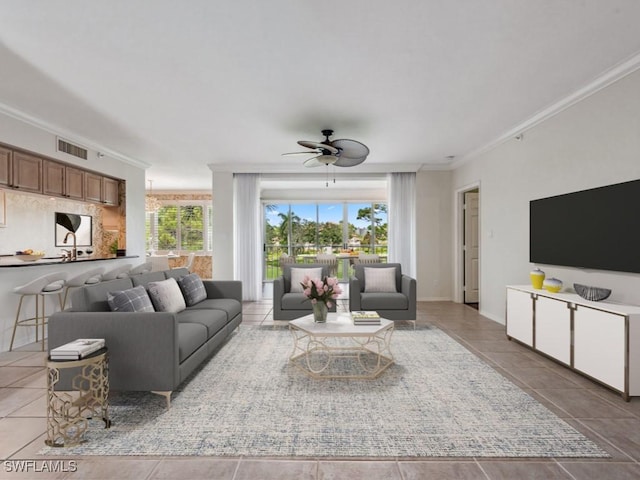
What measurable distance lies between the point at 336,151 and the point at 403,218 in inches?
121

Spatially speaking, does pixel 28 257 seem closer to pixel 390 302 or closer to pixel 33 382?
pixel 33 382

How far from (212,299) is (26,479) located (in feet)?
9.03

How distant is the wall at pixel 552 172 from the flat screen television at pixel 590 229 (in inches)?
3.6

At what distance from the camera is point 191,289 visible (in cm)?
414

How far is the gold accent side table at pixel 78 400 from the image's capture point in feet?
6.76

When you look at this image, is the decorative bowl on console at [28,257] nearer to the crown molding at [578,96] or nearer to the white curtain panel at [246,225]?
the white curtain panel at [246,225]

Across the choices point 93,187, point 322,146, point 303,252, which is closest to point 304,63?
point 322,146

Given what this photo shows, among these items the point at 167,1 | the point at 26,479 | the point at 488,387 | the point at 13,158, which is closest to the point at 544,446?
the point at 488,387

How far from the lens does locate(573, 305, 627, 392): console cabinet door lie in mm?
2615

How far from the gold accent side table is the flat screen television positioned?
4.09 metres

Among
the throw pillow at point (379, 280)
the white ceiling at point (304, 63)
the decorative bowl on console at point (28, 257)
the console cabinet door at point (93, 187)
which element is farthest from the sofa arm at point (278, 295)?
the console cabinet door at point (93, 187)

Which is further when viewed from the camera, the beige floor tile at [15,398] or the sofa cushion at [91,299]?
the sofa cushion at [91,299]

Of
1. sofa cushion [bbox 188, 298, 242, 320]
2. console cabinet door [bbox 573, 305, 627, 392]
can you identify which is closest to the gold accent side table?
sofa cushion [bbox 188, 298, 242, 320]

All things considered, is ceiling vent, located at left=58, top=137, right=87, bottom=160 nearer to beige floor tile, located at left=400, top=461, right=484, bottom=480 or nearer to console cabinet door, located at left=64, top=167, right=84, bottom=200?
console cabinet door, located at left=64, top=167, right=84, bottom=200
